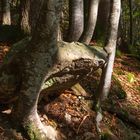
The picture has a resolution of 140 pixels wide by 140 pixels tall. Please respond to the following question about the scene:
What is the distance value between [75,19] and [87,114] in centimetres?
192

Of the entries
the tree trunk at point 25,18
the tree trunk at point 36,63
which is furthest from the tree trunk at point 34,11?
the tree trunk at point 36,63

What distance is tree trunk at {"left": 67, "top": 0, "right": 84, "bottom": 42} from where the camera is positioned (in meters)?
7.47

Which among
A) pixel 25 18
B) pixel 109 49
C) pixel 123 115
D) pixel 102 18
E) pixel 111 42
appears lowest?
pixel 123 115

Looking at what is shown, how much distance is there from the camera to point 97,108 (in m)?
7.50

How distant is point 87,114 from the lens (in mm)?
7227

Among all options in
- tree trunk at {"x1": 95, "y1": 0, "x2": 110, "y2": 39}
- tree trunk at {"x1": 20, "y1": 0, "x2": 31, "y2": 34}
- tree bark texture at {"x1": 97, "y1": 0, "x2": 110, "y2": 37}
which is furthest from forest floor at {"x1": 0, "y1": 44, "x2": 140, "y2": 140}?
tree bark texture at {"x1": 97, "y1": 0, "x2": 110, "y2": 37}

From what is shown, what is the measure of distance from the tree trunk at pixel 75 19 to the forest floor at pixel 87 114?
1.11 m

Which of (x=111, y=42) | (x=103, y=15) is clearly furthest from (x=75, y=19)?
(x=103, y=15)

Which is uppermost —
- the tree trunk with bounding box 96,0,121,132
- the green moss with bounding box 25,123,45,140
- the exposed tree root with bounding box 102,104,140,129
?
the tree trunk with bounding box 96,0,121,132

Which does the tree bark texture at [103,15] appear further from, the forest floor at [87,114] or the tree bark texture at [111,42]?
the tree bark texture at [111,42]

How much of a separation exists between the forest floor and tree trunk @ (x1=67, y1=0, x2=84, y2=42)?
111cm

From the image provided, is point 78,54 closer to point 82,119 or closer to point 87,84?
point 82,119

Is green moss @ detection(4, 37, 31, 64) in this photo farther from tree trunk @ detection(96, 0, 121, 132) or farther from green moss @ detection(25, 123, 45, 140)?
tree trunk @ detection(96, 0, 121, 132)

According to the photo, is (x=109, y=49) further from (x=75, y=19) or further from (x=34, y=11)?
(x=34, y=11)
